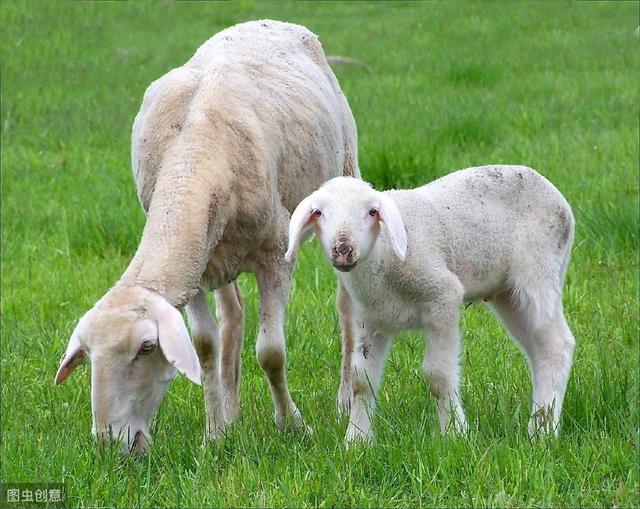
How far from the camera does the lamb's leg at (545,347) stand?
4.27m

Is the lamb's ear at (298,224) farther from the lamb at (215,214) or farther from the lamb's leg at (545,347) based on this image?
the lamb's leg at (545,347)

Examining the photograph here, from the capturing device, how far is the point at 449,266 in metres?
4.14

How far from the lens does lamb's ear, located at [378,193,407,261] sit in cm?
363

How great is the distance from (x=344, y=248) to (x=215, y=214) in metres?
0.81

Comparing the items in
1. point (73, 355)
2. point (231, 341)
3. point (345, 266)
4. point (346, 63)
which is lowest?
point (346, 63)

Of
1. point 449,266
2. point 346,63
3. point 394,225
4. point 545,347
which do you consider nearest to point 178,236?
point 394,225

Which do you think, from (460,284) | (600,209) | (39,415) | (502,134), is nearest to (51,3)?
(502,134)

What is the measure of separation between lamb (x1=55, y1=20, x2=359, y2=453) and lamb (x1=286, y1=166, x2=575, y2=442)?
1.61 ft

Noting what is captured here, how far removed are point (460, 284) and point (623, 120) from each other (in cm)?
685

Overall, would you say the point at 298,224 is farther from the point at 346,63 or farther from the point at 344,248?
the point at 346,63

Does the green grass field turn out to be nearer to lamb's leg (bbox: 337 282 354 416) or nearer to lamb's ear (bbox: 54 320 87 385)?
lamb's leg (bbox: 337 282 354 416)

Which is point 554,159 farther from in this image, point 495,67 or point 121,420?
point 121,420

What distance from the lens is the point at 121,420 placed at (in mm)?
3824

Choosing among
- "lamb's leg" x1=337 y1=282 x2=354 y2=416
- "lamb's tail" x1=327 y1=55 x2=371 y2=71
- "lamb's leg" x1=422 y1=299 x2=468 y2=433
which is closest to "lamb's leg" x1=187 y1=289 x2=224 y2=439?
"lamb's leg" x1=337 y1=282 x2=354 y2=416
